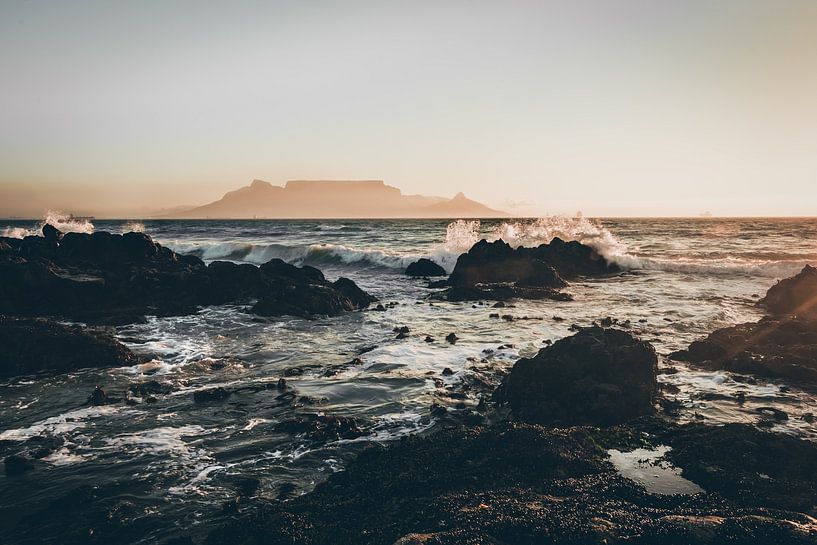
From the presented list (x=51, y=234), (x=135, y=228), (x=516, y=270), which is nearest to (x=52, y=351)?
(x=51, y=234)

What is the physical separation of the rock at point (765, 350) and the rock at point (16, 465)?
1615 cm

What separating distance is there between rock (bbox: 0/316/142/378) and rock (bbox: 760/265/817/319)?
2574 cm

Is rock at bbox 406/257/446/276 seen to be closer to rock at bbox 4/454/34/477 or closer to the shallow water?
the shallow water

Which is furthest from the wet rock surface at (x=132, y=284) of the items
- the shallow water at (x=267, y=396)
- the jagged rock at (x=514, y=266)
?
the jagged rock at (x=514, y=266)

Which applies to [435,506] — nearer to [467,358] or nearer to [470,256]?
[467,358]

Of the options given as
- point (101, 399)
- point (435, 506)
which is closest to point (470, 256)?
point (101, 399)

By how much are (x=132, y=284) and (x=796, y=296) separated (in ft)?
102

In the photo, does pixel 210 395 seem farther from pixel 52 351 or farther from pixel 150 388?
pixel 52 351

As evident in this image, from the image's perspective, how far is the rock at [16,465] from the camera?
8539 millimetres

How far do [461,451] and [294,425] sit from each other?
3.76m

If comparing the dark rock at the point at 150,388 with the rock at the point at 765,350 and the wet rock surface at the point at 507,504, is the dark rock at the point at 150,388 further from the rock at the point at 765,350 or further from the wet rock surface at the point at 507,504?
the rock at the point at 765,350

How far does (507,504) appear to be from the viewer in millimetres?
6508

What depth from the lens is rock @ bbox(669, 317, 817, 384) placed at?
13.1m

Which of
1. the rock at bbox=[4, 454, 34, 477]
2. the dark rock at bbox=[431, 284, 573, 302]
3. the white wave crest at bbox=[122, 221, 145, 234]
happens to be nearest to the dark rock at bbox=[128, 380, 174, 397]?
the rock at bbox=[4, 454, 34, 477]
